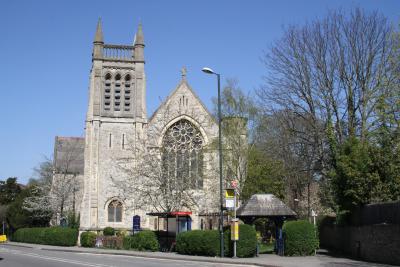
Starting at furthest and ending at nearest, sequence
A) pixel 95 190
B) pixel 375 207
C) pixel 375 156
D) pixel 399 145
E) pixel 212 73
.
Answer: pixel 95 190 → pixel 212 73 → pixel 375 156 → pixel 375 207 → pixel 399 145

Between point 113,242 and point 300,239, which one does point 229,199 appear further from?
point 113,242

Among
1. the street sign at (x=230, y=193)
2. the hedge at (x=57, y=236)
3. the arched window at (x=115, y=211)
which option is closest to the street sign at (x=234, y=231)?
the street sign at (x=230, y=193)

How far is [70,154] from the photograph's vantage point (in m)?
71.1

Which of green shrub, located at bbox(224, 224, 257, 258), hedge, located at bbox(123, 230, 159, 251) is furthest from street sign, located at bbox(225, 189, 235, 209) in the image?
hedge, located at bbox(123, 230, 159, 251)

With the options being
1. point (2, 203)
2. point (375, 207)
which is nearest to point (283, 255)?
point (375, 207)

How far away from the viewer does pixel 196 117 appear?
5212 centimetres

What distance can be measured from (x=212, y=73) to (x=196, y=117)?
25847 millimetres

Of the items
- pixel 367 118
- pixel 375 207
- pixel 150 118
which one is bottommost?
pixel 375 207

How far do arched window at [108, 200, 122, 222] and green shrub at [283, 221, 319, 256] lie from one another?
25.8 metres

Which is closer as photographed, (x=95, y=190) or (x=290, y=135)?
(x=290, y=135)

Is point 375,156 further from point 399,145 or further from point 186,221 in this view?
point 186,221

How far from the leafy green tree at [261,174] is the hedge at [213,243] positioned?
1223cm

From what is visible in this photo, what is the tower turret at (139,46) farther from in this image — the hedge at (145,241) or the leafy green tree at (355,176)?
the leafy green tree at (355,176)

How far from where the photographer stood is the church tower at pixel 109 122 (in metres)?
49.1
